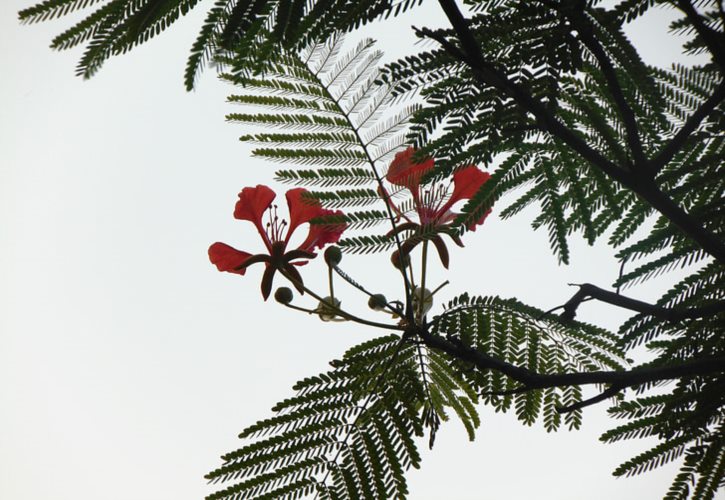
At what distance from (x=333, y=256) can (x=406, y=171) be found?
A: 30cm

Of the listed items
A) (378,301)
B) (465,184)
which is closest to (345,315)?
(378,301)

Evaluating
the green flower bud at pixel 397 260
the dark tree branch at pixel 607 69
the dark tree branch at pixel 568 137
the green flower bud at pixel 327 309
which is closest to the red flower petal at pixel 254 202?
the green flower bud at pixel 327 309

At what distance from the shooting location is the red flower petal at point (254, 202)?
80.5 inches

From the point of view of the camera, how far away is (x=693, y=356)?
175cm

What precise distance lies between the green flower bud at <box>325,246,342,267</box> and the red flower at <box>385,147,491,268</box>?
6.1 inches

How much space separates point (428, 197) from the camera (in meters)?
1.87

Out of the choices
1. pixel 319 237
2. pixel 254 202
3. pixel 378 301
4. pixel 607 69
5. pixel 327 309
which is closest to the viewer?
pixel 607 69

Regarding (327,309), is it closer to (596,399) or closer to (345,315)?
(345,315)

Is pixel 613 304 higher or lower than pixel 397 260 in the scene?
lower

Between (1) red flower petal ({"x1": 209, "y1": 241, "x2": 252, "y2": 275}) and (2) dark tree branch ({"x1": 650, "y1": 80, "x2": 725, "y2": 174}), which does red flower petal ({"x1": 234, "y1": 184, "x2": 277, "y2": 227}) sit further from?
(2) dark tree branch ({"x1": 650, "y1": 80, "x2": 725, "y2": 174})

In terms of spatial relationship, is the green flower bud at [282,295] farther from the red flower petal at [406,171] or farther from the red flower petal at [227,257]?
the red flower petal at [406,171]

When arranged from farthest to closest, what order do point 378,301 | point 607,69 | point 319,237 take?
1. point 319,237
2. point 378,301
3. point 607,69

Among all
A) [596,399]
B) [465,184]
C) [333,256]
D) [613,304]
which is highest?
[465,184]

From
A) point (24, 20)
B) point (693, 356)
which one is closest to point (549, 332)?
point (693, 356)
